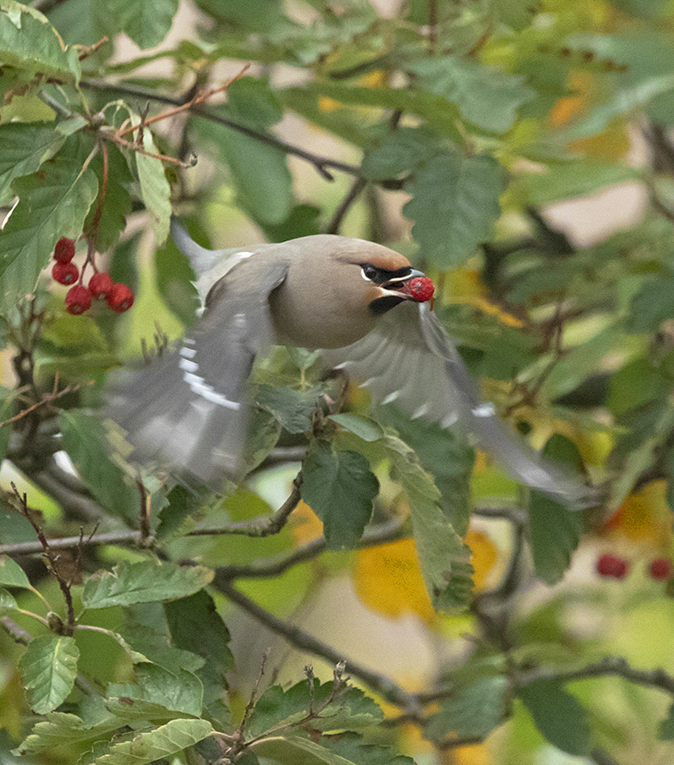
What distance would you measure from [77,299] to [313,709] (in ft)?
1.01

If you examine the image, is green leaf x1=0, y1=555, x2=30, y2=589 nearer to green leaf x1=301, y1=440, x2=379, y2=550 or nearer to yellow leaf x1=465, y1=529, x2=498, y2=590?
green leaf x1=301, y1=440, x2=379, y2=550

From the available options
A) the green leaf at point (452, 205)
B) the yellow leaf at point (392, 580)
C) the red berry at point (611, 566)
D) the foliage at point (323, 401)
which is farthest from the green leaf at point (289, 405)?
the red berry at point (611, 566)

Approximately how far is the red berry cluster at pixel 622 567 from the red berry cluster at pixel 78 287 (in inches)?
28.7

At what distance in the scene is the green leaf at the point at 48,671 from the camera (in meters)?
0.46

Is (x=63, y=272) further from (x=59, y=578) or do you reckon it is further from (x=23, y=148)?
(x=59, y=578)

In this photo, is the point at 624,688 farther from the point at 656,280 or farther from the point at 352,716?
the point at 352,716

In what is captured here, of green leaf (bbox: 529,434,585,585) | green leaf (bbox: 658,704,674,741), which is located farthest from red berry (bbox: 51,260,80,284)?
green leaf (bbox: 658,704,674,741)

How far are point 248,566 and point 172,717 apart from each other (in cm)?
33

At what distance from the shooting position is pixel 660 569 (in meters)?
1.05

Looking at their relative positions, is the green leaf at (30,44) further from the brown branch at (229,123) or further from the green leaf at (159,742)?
the green leaf at (159,742)

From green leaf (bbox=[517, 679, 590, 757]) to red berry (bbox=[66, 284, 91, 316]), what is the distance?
58 centimetres

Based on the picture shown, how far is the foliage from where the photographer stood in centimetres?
52

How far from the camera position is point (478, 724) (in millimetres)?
803

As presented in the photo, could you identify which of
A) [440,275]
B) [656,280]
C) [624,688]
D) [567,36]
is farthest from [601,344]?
[624,688]
